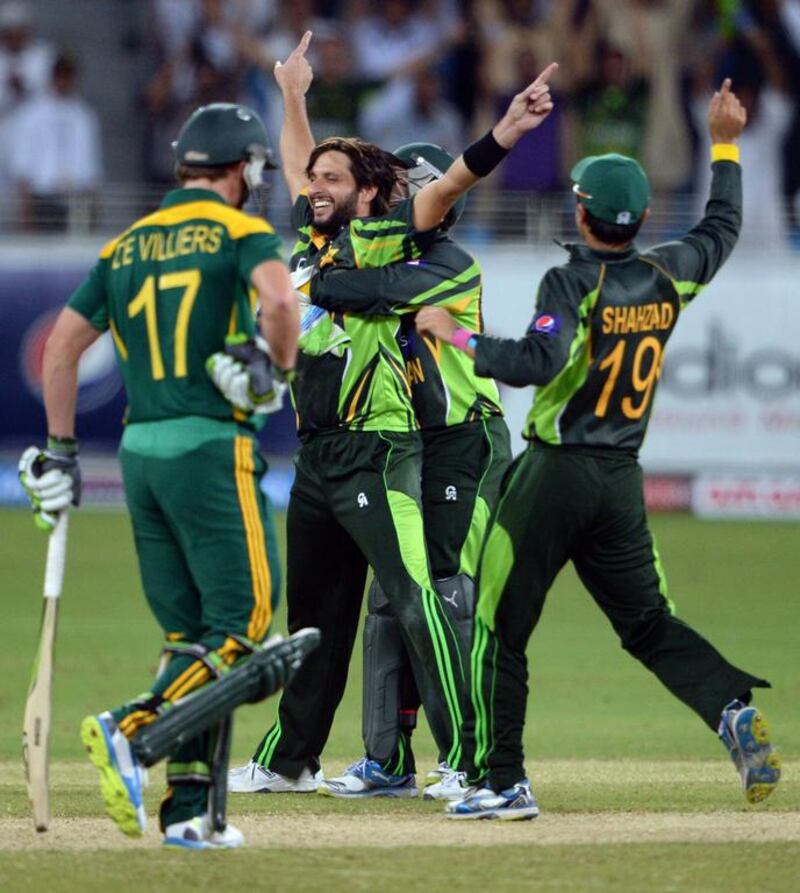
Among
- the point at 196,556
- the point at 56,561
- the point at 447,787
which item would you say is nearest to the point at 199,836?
the point at 196,556

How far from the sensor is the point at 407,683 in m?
7.85

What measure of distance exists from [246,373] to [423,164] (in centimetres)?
221


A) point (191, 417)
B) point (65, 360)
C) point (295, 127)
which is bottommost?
point (191, 417)

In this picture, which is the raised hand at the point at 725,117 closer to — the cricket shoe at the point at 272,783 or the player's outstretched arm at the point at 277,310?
the player's outstretched arm at the point at 277,310

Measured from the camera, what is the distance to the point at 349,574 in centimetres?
755

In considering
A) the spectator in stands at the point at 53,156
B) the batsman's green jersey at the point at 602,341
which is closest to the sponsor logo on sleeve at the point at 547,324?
the batsman's green jersey at the point at 602,341

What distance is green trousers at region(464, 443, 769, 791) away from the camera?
6602mm

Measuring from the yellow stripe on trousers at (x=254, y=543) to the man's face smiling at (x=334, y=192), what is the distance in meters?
1.62

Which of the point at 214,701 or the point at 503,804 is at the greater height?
the point at 214,701

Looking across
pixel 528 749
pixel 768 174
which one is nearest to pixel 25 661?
pixel 528 749

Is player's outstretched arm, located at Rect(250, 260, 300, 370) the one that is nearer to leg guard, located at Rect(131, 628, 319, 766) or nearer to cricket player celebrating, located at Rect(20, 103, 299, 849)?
cricket player celebrating, located at Rect(20, 103, 299, 849)

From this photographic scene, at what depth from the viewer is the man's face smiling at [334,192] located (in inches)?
292

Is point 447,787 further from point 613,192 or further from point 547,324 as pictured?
point 613,192

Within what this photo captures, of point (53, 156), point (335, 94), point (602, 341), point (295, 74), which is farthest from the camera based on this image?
point (53, 156)
